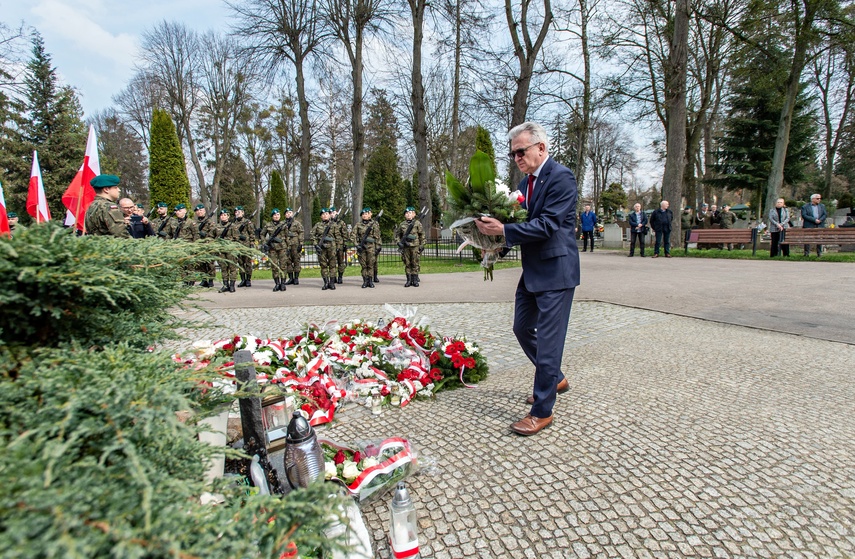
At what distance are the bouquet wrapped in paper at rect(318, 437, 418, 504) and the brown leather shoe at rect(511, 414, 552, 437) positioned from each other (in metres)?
0.81

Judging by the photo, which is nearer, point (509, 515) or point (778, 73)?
point (509, 515)

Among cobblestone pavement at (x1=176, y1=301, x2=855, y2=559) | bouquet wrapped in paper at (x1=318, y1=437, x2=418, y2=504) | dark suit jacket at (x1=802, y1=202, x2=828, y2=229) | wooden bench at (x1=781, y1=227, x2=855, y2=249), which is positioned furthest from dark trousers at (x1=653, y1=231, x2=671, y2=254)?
bouquet wrapped in paper at (x1=318, y1=437, x2=418, y2=504)

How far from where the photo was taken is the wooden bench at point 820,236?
13280 mm

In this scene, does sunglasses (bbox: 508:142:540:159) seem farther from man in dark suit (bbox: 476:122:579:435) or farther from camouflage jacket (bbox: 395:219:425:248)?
camouflage jacket (bbox: 395:219:425:248)

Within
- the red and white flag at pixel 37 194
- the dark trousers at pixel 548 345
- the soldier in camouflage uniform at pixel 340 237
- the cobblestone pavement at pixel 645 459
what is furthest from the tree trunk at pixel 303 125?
the dark trousers at pixel 548 345

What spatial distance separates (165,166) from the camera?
74.2 ft

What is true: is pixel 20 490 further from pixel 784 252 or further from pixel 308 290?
pixel 784 252

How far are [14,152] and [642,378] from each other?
114 ft

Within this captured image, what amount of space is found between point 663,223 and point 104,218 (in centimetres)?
1661

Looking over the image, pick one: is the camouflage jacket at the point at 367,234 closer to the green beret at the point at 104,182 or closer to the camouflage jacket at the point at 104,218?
the camouflage jacket at the point at 104,218

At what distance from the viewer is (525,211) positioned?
139 inches

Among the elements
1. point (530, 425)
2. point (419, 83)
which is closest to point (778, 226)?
point (419, 83)

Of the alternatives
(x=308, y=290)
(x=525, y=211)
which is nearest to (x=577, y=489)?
(x=525, y=211)

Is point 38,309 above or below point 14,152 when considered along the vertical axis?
below
